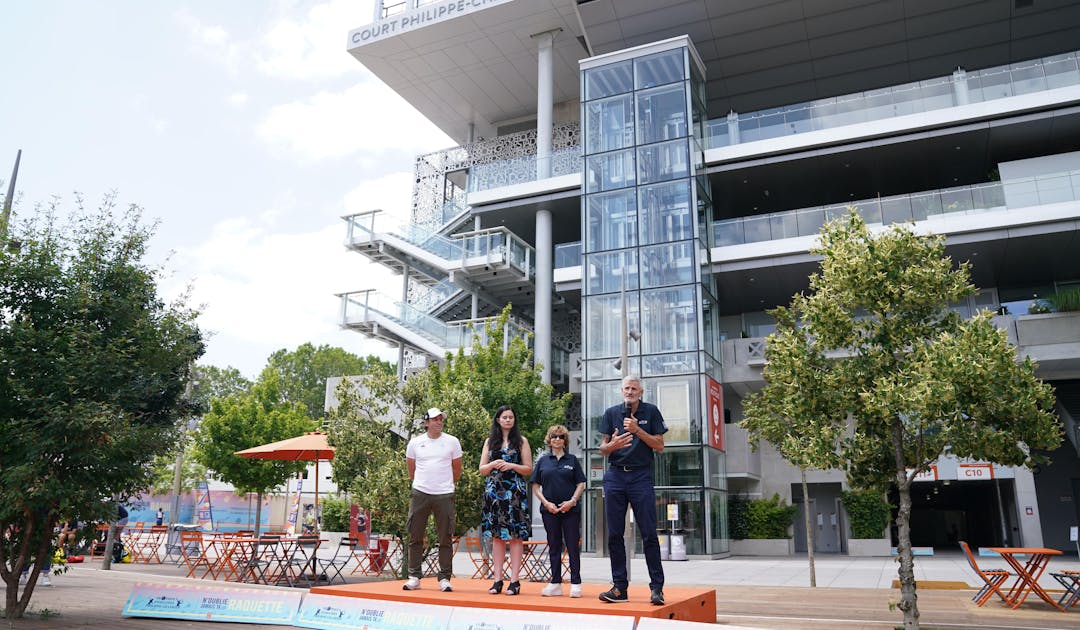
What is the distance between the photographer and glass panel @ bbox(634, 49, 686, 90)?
26652mm

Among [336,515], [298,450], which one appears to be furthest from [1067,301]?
[336,515]

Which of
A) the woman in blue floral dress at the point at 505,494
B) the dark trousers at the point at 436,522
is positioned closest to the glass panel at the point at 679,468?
the dark trousers at the point at 436,522

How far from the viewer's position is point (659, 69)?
27.0 meters

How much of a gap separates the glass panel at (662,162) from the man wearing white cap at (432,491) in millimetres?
19821

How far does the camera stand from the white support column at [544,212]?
2819cm

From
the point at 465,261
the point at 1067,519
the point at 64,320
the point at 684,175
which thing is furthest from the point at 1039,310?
the point at 64,320

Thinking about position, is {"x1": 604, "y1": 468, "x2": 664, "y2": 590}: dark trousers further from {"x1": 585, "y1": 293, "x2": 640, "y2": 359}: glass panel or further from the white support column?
the white support column

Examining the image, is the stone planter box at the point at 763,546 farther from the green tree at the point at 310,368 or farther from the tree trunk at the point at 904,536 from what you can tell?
the green tree at the point at 310,368

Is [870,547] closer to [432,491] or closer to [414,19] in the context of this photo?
[432,491]

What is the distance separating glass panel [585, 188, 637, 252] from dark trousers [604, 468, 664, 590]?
19.8 m

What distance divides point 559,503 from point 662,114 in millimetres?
21884

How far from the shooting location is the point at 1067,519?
2516cm

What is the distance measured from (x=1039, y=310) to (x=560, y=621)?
77.0 feet

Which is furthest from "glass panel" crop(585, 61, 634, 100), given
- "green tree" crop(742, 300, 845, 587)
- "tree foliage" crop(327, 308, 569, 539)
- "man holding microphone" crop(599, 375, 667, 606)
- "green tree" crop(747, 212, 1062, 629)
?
"man holding microphone" crop(599, 375, 667, 606)
